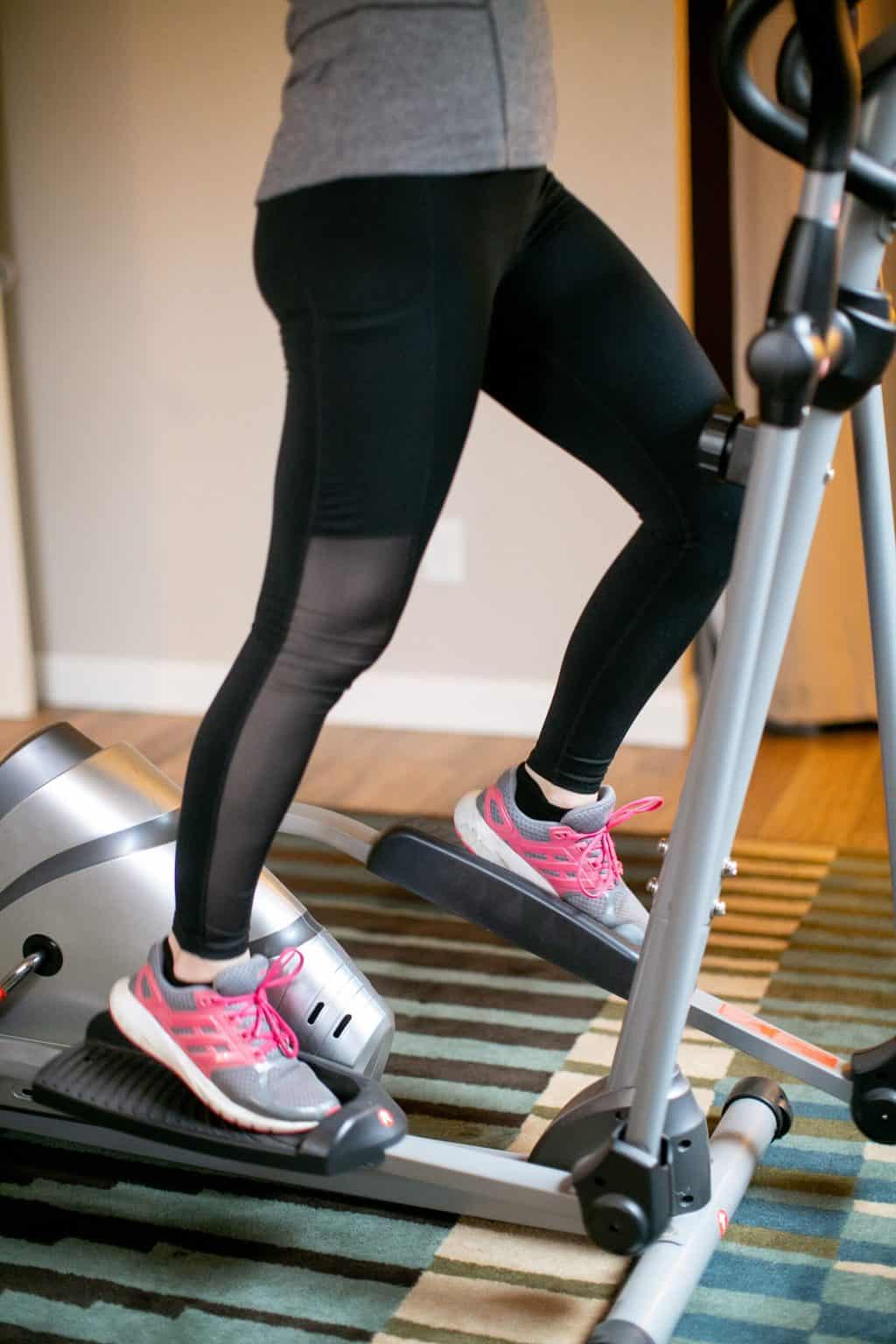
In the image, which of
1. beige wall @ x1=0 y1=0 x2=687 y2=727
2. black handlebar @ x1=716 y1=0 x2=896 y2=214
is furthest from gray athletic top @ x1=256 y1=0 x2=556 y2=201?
beige wall @ x1=0 y1=0 x2=687 y2=727

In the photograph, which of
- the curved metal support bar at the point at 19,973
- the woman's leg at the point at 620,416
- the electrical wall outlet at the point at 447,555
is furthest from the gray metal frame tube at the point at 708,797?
the electrical wall outlet at the point at 447,555

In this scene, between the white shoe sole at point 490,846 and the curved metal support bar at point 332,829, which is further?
the curved metal support bar at point 332,829

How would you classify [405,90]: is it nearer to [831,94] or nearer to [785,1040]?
[831,94]

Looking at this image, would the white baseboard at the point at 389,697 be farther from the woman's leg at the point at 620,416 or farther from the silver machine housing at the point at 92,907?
the woman's leg at the point at 620,416

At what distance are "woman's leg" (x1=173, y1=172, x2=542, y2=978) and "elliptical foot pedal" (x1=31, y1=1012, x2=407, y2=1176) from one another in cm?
14

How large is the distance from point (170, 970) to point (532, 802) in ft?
1.23

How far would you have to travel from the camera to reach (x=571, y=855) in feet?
4.47

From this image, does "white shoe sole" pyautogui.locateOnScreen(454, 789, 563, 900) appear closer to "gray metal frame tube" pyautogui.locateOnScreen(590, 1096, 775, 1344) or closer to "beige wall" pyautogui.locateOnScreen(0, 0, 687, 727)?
"gray metal frame tube" pyautogui.locateOnScreen(590, 1096, 775, 1344)

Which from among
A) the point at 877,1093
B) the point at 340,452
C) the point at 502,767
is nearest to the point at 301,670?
the point at 340,452

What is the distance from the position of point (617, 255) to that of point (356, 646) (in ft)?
1.32

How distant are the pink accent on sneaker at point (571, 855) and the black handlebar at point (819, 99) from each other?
578mm

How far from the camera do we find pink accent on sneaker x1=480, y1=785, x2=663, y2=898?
53.6 inches

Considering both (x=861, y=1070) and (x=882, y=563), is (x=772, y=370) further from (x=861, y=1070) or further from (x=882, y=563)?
(x=861, y=1070)

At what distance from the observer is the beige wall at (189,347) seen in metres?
2.81
